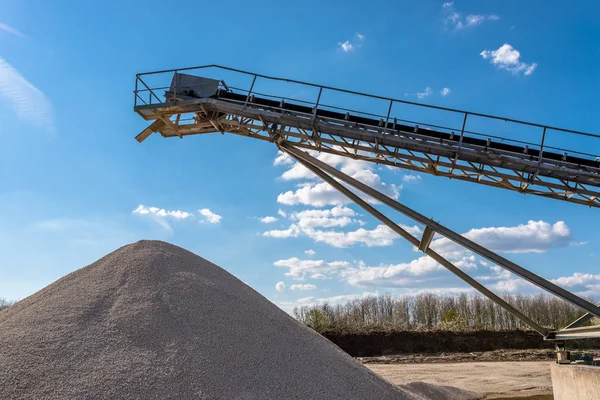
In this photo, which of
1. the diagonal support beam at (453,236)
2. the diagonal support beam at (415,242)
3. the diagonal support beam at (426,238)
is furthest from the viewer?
the diagonal support beam at (415,242)

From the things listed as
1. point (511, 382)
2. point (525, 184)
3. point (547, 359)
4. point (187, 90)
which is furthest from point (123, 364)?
point (547, 359)

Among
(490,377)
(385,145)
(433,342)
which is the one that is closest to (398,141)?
(385,145)

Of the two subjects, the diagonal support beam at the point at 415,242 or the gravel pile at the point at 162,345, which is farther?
the diagonal support beam at the point at 415,242

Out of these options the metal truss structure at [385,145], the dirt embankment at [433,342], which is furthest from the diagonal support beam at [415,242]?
A: the dirt embankment at [433,342]

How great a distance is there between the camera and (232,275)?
9547 mm

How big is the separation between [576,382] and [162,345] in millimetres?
Result: 6837

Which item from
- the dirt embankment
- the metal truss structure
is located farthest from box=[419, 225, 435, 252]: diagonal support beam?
the dirt embankment

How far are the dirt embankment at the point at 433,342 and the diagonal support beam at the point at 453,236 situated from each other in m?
14.9

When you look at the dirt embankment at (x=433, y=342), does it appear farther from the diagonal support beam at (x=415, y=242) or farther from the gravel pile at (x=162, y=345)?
the gravel pile at (x=162, y=345)

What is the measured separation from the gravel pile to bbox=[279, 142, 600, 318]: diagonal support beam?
8.80ft

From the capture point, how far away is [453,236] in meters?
8.62

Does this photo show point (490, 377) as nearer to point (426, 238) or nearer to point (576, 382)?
point (576, 382)

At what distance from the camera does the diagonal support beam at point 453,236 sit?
7.93 m

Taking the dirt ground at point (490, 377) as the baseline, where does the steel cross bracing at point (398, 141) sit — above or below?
above
